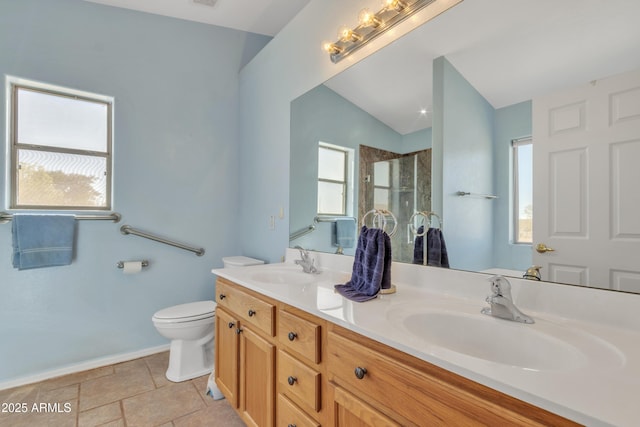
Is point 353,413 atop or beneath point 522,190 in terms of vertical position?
beneath

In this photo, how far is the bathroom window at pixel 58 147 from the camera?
2094mm

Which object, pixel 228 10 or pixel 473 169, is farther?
pixel 228 10

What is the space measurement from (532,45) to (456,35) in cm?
30

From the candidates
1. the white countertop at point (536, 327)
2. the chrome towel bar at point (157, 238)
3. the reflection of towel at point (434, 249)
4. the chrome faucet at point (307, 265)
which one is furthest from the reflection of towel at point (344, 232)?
the chrome towel bar at point (157, 238)

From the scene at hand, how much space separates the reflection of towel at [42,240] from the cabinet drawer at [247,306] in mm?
1225

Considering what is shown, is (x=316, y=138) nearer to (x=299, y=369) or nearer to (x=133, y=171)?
(x=299, y=369)

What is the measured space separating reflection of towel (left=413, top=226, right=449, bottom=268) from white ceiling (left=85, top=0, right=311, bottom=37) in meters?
2.22

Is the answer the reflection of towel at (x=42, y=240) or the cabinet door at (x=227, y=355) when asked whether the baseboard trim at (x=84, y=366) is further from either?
the cabinet door at (x=227, y=355)

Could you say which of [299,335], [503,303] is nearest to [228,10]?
[299,335]

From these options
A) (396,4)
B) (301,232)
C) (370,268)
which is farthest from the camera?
(301,232)

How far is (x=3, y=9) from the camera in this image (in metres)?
1.99

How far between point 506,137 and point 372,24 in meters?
0.86

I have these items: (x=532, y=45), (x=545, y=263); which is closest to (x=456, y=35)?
(x=532, y=45)

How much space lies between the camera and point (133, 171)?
2.44 m
